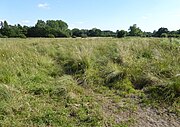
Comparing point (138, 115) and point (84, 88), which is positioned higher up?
point (84, 88)

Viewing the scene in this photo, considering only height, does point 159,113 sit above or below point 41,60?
below

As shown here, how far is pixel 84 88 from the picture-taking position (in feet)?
16.6

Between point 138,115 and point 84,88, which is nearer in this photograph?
point 138,115

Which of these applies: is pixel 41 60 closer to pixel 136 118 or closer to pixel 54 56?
pixel 54 56

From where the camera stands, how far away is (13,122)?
3.39 meters

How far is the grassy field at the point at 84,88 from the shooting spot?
363 cm

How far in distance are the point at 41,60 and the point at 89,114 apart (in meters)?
3.29

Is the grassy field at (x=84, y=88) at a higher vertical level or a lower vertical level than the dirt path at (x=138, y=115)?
higher

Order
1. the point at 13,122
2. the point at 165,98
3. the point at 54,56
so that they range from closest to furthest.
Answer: the point at 13,122 < the point at 165,98 < the point at 54,56

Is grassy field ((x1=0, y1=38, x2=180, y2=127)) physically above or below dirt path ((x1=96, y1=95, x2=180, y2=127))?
above

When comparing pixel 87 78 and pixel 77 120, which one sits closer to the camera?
pixel 77 120

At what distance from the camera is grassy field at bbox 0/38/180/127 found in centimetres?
363

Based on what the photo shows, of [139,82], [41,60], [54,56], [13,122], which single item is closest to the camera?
[13,122]

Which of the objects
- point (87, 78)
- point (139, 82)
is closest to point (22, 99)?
point (87, 78)
